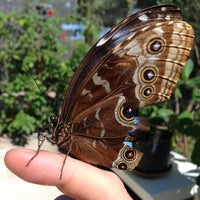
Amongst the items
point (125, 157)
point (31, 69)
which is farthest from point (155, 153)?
point (31, 69)

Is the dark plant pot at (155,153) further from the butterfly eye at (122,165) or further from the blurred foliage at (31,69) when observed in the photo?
the butterfly eye at (122,165)

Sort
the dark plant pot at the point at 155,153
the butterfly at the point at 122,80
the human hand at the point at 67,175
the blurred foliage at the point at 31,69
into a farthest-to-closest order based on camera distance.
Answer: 1. the blurred foliage at the point at 31,69
2. the dark plant pot at the point at 155,153
3. the butterfly at the point at 122,80
4. the human hand at the point at 67,175

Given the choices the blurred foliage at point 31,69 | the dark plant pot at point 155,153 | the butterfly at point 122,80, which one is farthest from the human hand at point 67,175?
the blurred foliage at point 31,69

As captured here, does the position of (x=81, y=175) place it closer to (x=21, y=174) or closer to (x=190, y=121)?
(x=21, y=174)

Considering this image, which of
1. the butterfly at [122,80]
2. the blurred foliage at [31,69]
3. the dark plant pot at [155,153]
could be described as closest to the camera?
the butterfly at [122,80]

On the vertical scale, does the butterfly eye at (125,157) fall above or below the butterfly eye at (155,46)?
below

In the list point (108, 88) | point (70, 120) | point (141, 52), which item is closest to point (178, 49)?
point (141, 52)

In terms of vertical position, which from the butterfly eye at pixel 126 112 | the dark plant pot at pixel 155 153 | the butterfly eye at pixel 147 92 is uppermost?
the butterfly eye at pixel 147 92
